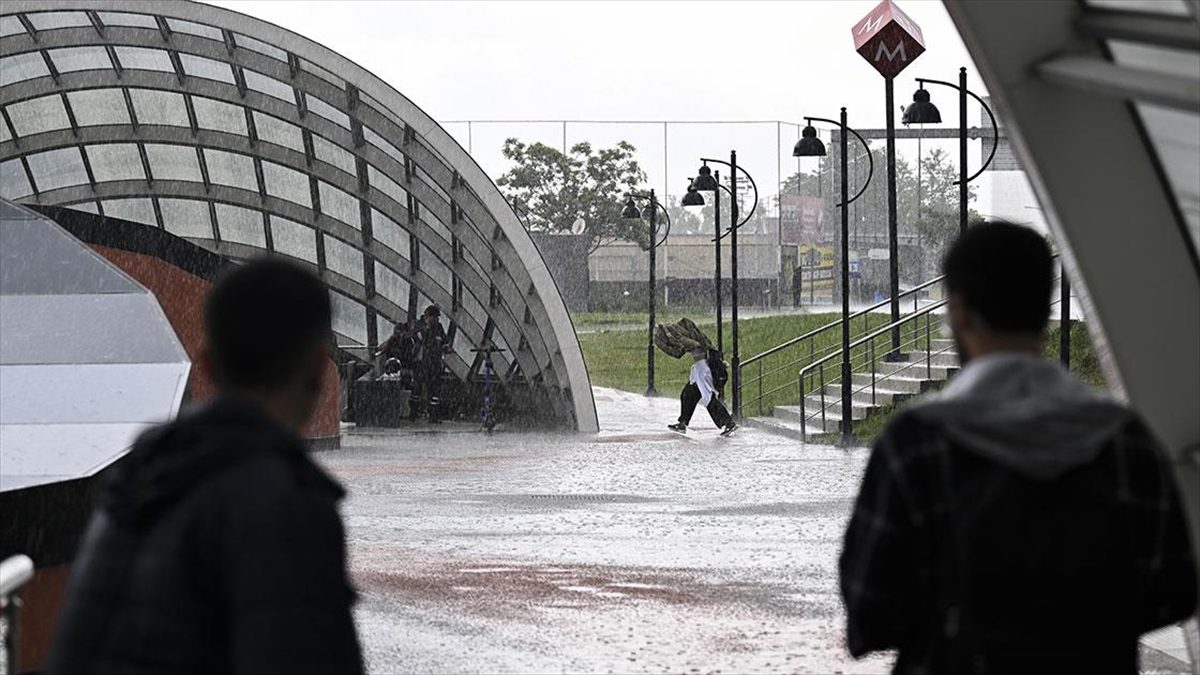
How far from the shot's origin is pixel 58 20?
32.2 meters

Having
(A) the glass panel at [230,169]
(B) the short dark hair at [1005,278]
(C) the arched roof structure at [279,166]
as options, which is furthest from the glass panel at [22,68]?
(B) the short dark hair at [1005,278]

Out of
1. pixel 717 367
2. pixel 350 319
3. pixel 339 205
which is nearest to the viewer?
pixel 717 367

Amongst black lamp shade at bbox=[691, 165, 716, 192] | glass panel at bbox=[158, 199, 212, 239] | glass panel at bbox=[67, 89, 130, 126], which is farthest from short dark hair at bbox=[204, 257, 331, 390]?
black lamp shade at bbox=[691, 165, 716, 192]

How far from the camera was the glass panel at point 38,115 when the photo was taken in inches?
1355

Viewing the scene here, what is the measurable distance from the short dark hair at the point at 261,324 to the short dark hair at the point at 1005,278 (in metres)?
1.16

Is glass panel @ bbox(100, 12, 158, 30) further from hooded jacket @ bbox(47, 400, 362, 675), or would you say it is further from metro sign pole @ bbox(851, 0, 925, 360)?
hooded jacket @ bbox(47, 400, 362, 675)

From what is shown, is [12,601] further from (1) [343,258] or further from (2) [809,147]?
(1) [343,258]

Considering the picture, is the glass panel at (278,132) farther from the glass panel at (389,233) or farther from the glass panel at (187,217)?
the glass panel at (187,217)

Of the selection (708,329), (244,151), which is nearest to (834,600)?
(244,151)

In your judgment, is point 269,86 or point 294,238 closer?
point 269,86

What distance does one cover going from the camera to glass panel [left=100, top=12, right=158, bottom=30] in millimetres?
32156

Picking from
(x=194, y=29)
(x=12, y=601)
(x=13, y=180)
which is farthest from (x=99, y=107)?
(x=12, y=601)

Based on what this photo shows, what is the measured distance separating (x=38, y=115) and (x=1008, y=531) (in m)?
33.3

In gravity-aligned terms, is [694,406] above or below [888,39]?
below
